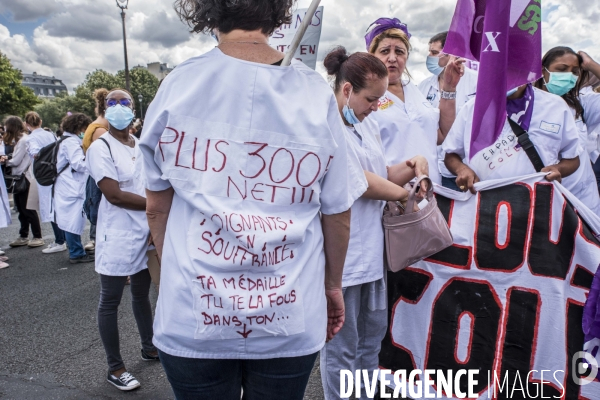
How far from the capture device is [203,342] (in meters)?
1.27

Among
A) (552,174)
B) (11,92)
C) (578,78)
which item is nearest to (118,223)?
(552,174)

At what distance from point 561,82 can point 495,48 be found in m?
1.51

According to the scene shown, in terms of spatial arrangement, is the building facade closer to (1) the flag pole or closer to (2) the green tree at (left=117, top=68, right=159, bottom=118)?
(2) the green tree at (left=117, top=68, right=159, bottom=118)

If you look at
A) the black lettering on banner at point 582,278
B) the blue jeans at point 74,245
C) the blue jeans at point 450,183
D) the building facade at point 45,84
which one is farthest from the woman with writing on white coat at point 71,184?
the building facade at point 45,84

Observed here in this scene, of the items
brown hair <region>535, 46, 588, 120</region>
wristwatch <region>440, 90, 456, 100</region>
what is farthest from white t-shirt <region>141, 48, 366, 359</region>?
brown hair <region>535, 46, 588, 120</region>

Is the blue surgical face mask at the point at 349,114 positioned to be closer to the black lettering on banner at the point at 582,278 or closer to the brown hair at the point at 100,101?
the black lettering on banner at the point at 582,278

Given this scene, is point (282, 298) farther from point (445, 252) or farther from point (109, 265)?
Result: point (109, 265)

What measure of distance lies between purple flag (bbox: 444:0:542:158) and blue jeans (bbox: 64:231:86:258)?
17.0 ft

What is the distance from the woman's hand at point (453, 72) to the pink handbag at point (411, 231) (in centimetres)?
99

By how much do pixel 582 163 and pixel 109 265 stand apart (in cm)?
331

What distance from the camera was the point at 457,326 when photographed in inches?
102

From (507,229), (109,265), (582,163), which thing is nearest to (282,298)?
(507,229)

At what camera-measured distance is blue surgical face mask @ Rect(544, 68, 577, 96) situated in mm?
3318

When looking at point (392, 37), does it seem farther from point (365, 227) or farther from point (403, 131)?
point (365, 227)
